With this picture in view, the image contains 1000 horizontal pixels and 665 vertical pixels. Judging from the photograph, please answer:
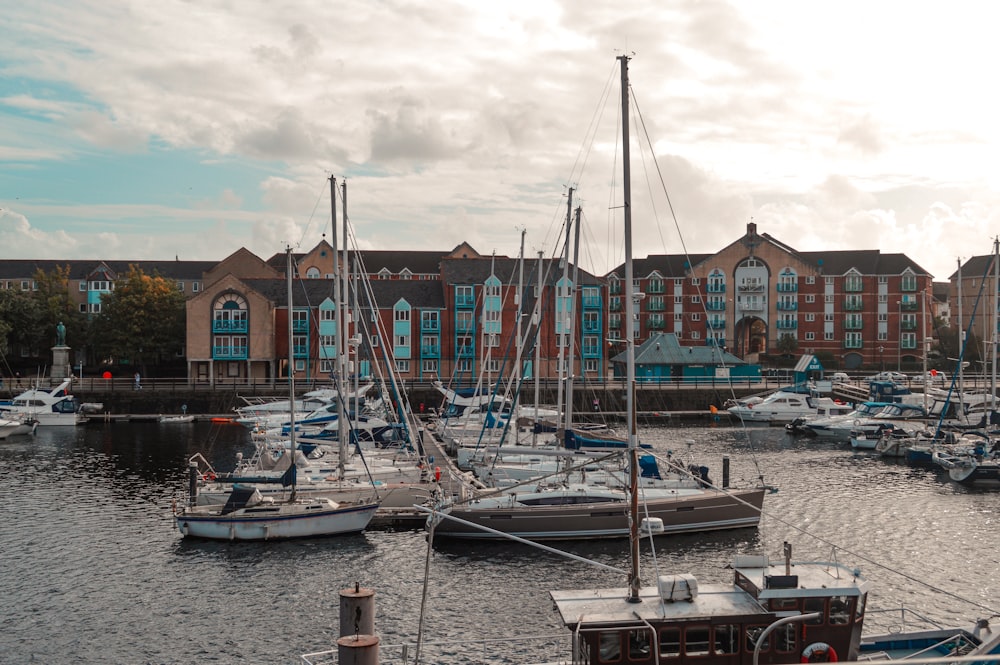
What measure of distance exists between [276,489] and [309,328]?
159 feet

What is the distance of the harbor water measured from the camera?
26438 mm

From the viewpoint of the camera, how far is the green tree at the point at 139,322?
3878 inches

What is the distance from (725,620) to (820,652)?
2290 millimetres

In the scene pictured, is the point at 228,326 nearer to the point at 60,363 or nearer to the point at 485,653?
the point at 60,363

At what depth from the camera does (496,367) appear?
3666 inches

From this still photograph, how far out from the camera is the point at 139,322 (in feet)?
323

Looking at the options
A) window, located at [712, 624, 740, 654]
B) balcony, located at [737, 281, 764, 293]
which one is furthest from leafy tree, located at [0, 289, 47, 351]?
window, located at [712, 624, 740, 654]

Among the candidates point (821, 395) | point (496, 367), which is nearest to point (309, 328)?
point (496, 367)

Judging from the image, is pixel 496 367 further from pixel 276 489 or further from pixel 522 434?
pixel 276 489

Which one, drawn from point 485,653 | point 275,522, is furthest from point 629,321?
point 275,522

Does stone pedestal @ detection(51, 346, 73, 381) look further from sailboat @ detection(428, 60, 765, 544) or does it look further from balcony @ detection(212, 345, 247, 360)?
sailboat @ detection(428, 60, 765, 544)

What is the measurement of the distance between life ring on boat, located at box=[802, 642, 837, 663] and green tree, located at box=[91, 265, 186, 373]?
9094cm

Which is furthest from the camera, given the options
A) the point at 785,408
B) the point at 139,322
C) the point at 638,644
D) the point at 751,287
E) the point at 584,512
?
the point at 751,287

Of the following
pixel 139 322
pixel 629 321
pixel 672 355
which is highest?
pixel 139 322
